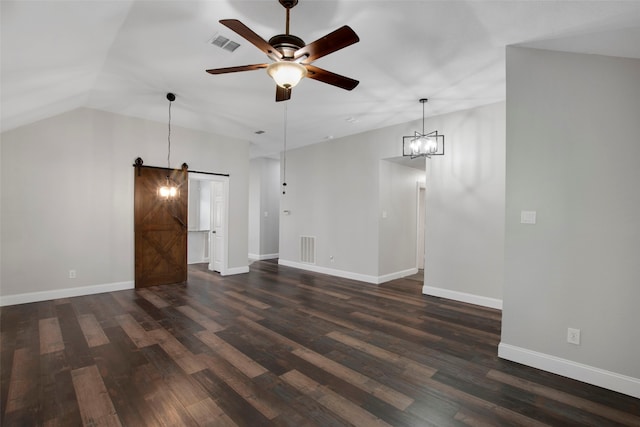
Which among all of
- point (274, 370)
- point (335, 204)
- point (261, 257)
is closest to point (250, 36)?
point (274, 370)

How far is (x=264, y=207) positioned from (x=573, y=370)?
7.87 metres

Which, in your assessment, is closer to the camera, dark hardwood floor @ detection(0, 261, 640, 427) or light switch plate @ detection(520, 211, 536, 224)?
dark hardwood floor @ detection(0, 261, 640, 427)

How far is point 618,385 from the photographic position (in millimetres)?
2377

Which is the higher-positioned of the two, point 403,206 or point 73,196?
point 73,196

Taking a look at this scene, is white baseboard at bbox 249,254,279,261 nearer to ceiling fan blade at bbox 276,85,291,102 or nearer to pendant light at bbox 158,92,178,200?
pendant light at bbox 158,92,178,200

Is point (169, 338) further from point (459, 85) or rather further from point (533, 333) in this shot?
point (459, 85)

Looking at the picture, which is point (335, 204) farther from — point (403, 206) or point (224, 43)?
point (224, 43)

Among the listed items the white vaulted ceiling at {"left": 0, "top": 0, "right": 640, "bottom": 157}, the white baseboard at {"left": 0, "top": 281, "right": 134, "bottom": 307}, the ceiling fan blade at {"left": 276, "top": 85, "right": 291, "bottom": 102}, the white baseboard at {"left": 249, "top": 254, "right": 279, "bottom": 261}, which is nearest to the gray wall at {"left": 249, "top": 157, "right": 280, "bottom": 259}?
the white baseboard at {"left": 249, "top": 254, "right": 279, "bottom": 261}

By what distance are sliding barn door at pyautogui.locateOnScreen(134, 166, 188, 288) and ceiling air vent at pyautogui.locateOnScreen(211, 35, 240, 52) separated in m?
3.52

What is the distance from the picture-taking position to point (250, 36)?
6.63 feet

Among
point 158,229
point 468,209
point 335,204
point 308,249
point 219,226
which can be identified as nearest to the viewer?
point 468,209

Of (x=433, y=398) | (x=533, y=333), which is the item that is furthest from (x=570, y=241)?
(x=433, y=398)

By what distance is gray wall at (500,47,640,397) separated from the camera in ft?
7.92

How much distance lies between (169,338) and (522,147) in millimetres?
4249
